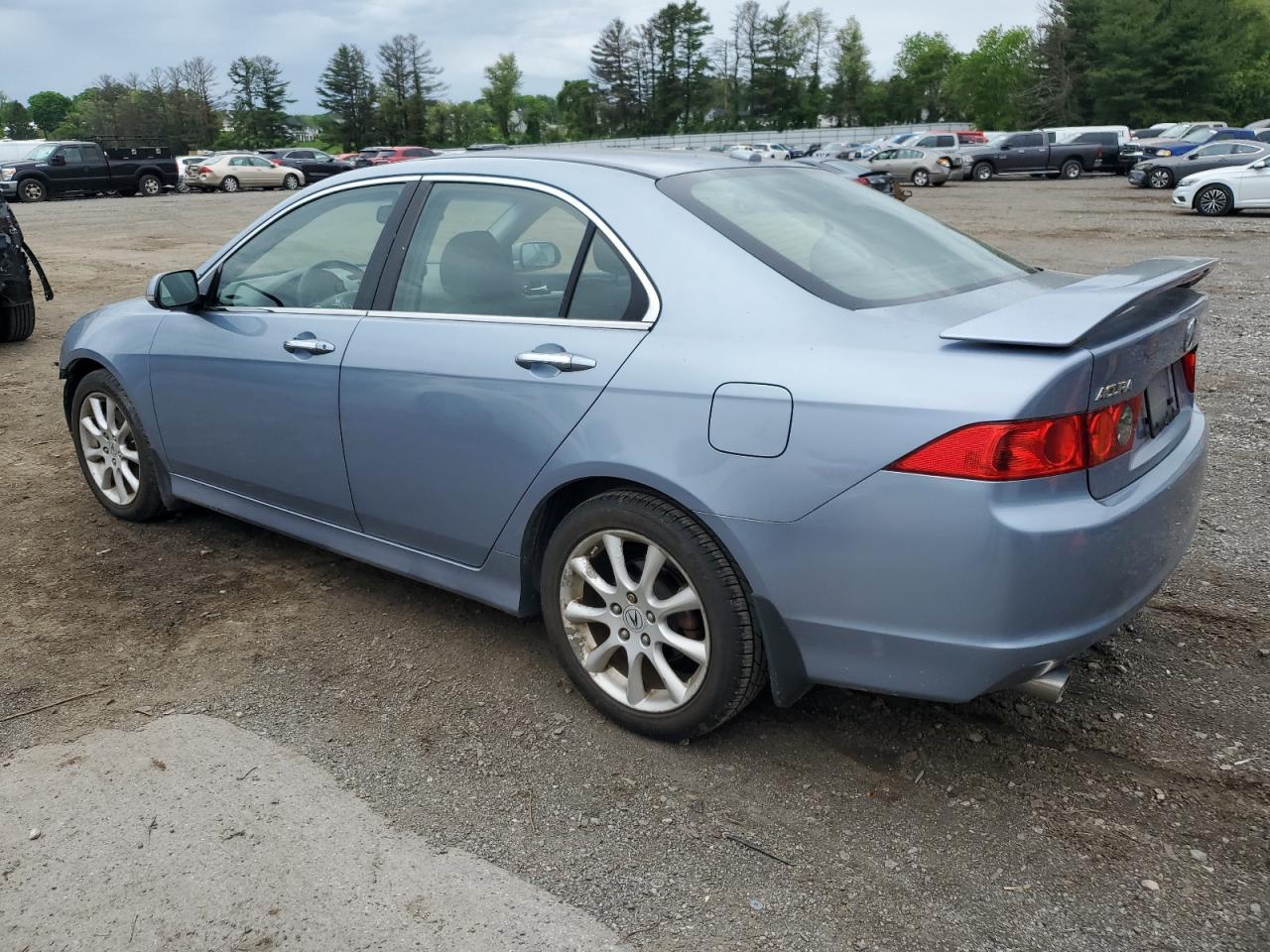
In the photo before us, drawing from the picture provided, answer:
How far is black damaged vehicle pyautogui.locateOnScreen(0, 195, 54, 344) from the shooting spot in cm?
842

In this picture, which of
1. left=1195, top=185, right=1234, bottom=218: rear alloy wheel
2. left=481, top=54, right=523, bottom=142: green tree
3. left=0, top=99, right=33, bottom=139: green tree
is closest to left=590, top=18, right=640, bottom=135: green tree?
left=481, top=54, right=523, bottom=142: green tree

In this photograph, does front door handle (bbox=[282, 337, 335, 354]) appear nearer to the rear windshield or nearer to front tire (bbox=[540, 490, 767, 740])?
front tire (bbox=[540, 490, 767, 740])

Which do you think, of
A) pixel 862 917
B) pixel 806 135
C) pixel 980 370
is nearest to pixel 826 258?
pixel 980 370

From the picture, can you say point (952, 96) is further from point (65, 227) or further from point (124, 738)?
point (124, 738)

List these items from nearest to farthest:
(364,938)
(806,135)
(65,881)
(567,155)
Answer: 1. (364,938)
2. (65,881)
3. (567,155)
4. (806,135)

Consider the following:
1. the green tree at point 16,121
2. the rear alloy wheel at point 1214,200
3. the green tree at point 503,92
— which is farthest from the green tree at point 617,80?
the rear alloy wheel at point 1214,200

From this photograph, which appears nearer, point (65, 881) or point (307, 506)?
point (65, 881)

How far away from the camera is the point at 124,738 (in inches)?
122

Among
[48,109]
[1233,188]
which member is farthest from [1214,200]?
[48,109]

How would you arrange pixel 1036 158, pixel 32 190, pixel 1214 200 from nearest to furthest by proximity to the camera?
1. pixel 1214 200
2. pixel 32 190
3. pixel 1036 158

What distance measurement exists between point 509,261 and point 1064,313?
5.42 feet

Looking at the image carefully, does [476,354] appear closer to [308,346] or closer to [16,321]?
[308,346]

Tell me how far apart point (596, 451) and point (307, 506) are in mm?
1497

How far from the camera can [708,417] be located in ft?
8.70
